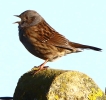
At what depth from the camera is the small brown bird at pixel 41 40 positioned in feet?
27.1

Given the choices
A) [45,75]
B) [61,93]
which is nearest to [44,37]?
[45,75]

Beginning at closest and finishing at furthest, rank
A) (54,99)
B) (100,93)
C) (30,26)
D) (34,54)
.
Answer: (54,99), (100,93), (34,54), (30,26)

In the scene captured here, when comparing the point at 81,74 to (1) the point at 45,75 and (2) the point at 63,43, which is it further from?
(2) the point at 63,43

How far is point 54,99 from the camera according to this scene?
416cm

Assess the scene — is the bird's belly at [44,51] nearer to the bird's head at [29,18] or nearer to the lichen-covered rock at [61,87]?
the bird's head at [29,18]

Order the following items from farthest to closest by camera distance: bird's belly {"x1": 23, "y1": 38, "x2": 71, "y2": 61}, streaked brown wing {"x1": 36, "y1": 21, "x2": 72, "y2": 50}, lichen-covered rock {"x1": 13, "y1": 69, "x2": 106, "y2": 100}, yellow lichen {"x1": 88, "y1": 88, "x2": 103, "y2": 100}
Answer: streaked brown wing {"x1": 36, "y1": 21, "x2": 72, "y2": 50} → bird's belly {"x1": 23, "y1": 38, "x2": 71, "y2": 61} → yellow lichen {"x1": 88, "y1": 88, "x2": 103, "y2": 100} → lichen-covered rock {"x1": 13, "y1": 69, "x2": 106, "y2": 100}

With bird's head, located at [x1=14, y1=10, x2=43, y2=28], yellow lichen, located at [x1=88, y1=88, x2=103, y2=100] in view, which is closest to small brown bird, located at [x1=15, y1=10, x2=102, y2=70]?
bird's head, located at [x1=14, y1=10, x2=43, y2=28]

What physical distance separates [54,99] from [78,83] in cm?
38

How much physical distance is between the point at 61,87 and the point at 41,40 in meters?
4.42

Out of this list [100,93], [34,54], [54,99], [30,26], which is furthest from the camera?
[30,26]

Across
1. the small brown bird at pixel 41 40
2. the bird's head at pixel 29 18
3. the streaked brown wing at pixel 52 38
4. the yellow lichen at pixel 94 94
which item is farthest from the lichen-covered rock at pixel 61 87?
the bird's head at pixel 29 18

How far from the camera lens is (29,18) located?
29.0 feet

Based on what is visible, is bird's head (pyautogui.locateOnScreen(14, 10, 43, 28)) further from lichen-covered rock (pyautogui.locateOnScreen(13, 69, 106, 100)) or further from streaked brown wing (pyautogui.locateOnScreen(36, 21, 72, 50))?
lichen-covered rock (pyautogui.locateOnScreen(13, 69, 106, 100))

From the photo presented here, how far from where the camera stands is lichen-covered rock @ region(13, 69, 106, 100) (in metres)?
4.21
